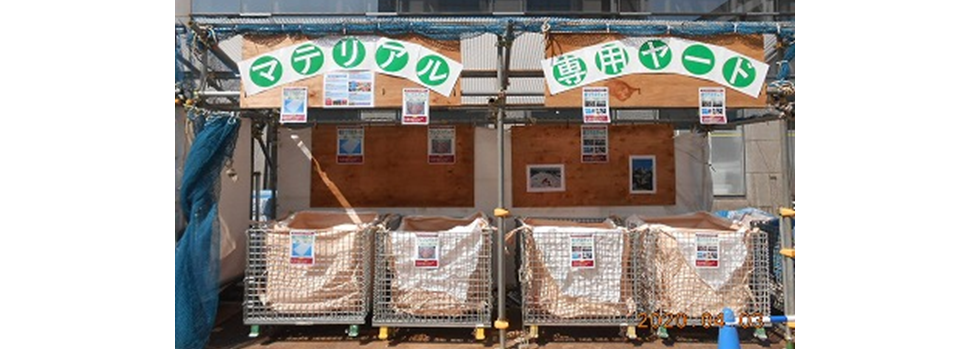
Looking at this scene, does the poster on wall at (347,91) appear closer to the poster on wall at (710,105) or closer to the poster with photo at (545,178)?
the poster with photo at (545,178)

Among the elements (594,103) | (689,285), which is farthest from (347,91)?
(689,285)

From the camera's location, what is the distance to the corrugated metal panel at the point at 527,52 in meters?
5.73

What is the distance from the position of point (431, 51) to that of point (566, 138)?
2.47 m

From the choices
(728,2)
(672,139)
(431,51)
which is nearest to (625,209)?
(672,139)

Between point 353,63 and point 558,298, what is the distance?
2836mm

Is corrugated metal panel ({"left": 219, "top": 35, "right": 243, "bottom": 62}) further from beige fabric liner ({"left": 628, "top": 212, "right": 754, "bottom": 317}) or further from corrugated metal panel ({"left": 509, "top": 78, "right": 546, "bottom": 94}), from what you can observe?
beige fabric liner ({"left": 628, "top": 212, "right": 754, "bottom": 317})

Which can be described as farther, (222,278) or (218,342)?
(222,278)

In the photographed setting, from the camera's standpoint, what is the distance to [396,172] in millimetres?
5895

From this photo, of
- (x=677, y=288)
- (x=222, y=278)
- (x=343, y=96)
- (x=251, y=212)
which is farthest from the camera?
(x=251, y=212)

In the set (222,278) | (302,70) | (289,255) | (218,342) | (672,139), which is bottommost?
(218,342)

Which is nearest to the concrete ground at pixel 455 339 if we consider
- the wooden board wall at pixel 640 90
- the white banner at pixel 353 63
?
the wooden board wall at pixel 640 90

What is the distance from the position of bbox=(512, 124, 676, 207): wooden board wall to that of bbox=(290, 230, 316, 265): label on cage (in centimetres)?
260

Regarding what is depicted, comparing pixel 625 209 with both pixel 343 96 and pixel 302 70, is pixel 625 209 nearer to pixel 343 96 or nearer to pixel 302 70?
pixel 343 96

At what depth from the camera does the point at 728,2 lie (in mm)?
8781
